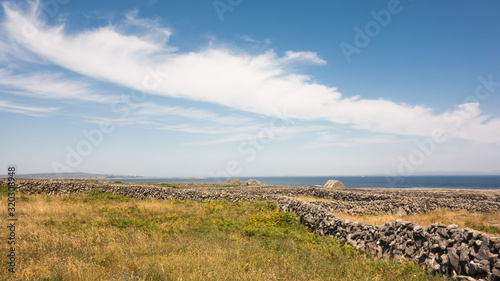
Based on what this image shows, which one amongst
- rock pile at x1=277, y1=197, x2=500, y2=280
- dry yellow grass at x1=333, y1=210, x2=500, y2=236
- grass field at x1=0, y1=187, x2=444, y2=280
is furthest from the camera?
dry yellow grass at x1=333, y1=210, x2=500, y2=236

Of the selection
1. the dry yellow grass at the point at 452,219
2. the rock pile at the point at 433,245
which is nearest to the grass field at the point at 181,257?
the rock pile at the point at 433,245

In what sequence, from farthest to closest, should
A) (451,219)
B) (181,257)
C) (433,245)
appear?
(451,219), (433,245), (181,257)

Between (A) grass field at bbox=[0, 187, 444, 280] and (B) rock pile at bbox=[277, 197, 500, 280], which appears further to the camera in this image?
(B) rock pile at bbox=[277, 197, 500, 280]

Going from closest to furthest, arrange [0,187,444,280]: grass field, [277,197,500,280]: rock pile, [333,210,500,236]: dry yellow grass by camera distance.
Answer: [0,187,444,280]: grass field < [277,197,500,280]: rock pile < [333,210,500,236]: dry yellow grass

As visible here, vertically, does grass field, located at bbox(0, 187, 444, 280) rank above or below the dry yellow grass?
above

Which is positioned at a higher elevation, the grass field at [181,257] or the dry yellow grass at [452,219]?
the grass field at [181,257]

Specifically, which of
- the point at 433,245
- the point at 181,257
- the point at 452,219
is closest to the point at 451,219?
the point at 452,219

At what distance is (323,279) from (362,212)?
1526 cm

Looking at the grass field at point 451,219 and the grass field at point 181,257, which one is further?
the grass field at point 451,219

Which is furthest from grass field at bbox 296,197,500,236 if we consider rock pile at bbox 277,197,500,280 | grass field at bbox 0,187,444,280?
grass field at bbox 0,187,444,280

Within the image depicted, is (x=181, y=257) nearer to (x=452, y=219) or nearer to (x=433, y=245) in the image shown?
(x=433, y=245)

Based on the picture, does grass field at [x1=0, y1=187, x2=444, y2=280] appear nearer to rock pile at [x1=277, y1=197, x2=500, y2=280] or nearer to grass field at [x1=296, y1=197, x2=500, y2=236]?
rock pile at [x1=277, y1=197, x2=500, y2=280]

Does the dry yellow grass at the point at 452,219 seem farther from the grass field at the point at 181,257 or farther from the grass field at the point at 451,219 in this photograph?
the grass field at the point at 181,257

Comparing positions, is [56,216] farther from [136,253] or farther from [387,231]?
[387,231]
